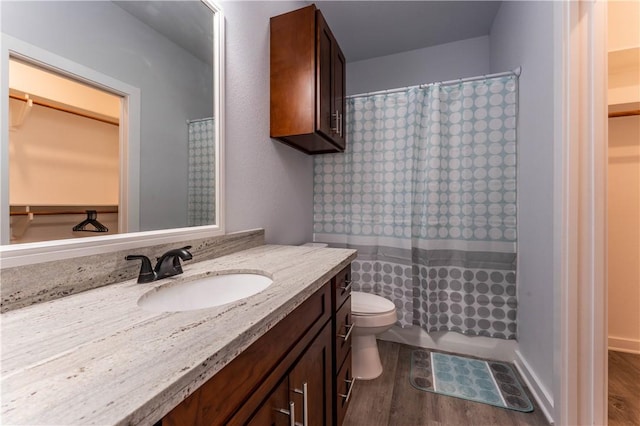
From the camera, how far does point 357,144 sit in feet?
6.78

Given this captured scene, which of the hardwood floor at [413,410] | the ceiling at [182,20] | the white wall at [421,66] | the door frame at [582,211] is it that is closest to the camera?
the ceiling at [182,20]

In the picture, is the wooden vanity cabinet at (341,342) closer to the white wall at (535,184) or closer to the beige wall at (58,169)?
the beige wall at (58,169)

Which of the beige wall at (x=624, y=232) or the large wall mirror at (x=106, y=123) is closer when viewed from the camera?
the large wall mirror at (x=106, y=123)

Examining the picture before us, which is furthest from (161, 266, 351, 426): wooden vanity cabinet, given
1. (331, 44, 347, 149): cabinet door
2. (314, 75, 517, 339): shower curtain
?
(331, 44, 347, 149): cabinet door

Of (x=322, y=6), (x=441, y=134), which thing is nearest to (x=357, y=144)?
(x=441, y=134)

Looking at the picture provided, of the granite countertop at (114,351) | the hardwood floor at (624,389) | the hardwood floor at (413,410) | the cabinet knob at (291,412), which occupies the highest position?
the granite countertop at (114,351)

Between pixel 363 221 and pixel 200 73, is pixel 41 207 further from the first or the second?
pixel 363 221

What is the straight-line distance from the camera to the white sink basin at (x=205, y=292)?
762 millimetres

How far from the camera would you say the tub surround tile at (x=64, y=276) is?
1.92ft

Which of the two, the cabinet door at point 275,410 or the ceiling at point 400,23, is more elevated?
the ceiling at point 400,23

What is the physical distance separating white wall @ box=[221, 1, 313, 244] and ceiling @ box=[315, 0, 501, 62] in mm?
525

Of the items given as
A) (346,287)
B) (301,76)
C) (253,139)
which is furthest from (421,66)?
(346,287)

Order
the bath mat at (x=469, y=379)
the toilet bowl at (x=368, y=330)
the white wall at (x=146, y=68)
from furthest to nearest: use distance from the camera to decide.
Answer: the toilet bowl at (x=368, y=330) → the bath mat at (x=469, y=379) → the white wall at (x=146, y=68)

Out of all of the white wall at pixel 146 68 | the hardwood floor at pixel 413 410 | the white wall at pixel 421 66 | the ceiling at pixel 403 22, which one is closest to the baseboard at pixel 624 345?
the hardwood floor at pixel 413 410
